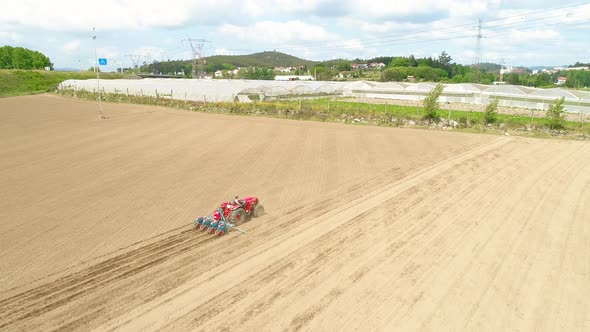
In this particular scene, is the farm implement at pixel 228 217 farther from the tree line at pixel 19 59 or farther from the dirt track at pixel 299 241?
the tree line at pixel 19 59

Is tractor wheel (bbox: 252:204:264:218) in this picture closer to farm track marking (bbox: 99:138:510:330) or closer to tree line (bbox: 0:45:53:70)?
farm track marking (bbox: 99:138:510:330)

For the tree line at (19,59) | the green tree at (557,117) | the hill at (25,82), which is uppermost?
the tree line at (19,59)

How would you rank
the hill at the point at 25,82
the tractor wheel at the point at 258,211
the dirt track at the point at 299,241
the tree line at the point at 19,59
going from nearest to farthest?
the dirt track at the point at 299,241
the tractor wheel at the point at 258,211
the hill at the point at 25,82
the tree line at the point at 19,59

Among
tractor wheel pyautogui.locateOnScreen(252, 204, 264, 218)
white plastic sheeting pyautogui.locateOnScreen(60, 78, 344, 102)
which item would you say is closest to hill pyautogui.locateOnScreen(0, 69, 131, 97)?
white plastic sheeting pyautogui.locateOnScreen(60, 78, 344, 102)

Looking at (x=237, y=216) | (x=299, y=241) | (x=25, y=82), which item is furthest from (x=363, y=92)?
(x=25, y=82)

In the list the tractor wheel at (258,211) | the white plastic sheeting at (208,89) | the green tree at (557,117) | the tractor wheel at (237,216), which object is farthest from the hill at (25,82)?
the green tree at (557,117)

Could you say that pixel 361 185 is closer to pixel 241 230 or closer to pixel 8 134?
pixel 241 230
